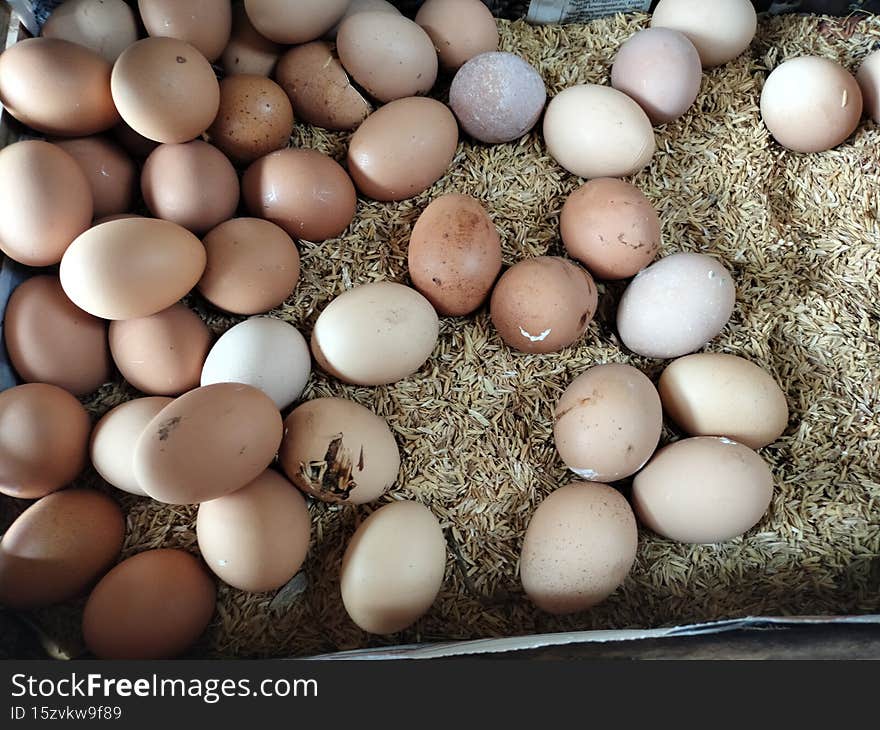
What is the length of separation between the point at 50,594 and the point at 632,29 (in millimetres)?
1860

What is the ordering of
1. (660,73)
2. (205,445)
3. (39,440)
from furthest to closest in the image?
1. (660,73)
2. (39,440)
3. (205,445)

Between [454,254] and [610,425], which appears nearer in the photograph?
[610,425]

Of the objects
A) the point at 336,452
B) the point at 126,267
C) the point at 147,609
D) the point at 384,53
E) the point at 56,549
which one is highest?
the point at 384,53

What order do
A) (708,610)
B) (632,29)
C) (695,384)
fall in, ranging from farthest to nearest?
(632,29), (695,384), (708,610)

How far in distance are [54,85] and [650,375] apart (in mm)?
1355

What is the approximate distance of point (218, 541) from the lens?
3.84 ft

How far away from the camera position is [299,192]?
145cm

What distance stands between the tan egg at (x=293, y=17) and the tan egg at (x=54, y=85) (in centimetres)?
35

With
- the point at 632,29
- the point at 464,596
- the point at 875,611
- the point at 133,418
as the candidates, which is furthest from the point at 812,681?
the point at 632,29

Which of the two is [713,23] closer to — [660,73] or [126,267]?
[660,73]

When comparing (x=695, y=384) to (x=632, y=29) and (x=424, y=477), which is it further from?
(x=632, y=29)

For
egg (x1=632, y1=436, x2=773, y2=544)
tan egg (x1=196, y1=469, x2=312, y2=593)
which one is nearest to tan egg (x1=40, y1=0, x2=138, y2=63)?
tan egg (x1=196, y1=469, x2=312, y2=593)

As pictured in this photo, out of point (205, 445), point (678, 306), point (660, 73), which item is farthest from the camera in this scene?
point (660, 73)

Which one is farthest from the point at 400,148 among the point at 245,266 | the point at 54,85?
the point at 54,85
